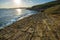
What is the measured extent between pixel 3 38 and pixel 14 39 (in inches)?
25.5

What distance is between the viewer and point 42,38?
23.6 feet

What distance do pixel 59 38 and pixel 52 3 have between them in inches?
2653

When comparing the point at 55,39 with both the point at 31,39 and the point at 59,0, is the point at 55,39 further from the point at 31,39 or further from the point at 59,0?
the point at 59,0

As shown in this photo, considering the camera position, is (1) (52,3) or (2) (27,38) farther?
(1) (52,3)

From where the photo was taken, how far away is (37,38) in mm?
7188

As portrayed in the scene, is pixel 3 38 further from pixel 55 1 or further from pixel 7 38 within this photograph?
pixel 55 1

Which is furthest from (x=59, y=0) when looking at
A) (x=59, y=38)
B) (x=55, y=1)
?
(x=59, y=38)

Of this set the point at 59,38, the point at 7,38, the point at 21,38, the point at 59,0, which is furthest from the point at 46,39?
the point at 59,0

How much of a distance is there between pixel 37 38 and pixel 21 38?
875 millimetres

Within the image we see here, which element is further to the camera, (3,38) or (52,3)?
(52,3)

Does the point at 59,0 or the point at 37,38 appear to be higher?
the point at 37,38

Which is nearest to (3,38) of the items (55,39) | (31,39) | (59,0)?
(31,39)

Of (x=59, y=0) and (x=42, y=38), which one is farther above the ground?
(x=42, y=38)

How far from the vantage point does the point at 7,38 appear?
724cm
